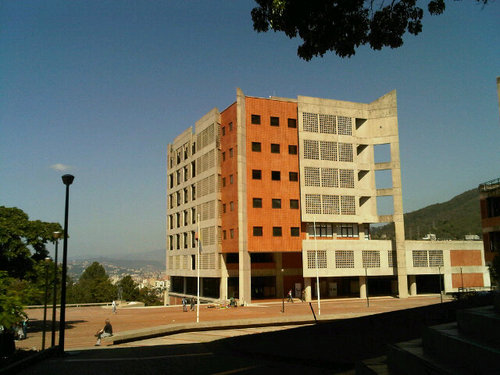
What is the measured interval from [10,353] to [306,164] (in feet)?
180

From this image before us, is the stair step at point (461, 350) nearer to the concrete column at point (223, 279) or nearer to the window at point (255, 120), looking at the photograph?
the window at point (255, 120)

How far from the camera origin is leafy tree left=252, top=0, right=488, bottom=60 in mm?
9344

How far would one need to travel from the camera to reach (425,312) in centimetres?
1221

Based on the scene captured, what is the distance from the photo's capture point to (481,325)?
21.7 ft

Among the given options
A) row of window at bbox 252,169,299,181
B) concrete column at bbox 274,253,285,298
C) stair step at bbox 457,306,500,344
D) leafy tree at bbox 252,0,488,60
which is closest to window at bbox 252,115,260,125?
row of window at bbox 252,169,299,181

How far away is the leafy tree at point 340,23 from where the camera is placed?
9.34 m

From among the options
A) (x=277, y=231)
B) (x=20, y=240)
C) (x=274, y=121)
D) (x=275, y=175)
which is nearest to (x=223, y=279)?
(x=277, y=231)

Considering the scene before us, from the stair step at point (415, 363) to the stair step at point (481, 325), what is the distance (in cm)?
71

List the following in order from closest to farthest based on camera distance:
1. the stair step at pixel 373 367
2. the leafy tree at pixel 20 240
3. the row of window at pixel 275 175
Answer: the stair step at pixel 373 367 < the leafy tree at pixel 20 240 < the row of window at pixel 275 175

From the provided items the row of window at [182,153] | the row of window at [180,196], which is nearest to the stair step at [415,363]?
the row of window at [180,196]

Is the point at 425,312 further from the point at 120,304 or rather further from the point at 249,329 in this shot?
the point at 120,304

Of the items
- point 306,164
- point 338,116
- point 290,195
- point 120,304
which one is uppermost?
point 338,116

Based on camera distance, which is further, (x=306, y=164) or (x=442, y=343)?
(x=306, y=164)

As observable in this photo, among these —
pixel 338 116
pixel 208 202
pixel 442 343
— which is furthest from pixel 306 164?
pixel 442 343
